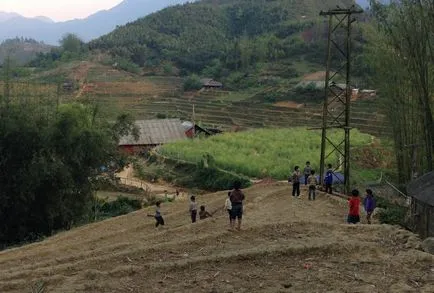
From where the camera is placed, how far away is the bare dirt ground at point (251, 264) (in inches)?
380

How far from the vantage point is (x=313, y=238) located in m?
12.5

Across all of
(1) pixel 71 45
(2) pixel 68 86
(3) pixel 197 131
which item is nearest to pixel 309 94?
(3) pixel 197 131

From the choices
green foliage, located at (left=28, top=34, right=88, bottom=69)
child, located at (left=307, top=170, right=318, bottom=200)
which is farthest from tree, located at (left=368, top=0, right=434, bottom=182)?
green foliage, located at (left=28, top=34, right=88, bottom=69)

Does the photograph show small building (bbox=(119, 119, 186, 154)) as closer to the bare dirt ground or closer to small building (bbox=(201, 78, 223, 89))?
small building (bbox=(201, 78, 223, 89))

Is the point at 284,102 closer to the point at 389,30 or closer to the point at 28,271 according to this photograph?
the point at 389,30

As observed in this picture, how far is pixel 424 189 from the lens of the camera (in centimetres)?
1581

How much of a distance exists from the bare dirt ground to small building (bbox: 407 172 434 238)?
254 cm

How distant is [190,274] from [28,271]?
143 inches

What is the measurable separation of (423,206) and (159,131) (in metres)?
36.7

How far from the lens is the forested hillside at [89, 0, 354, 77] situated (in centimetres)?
9356

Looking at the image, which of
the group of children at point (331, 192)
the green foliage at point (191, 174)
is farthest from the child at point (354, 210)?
the green foliage at point (191, 174)

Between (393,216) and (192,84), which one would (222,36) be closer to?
(192,84)

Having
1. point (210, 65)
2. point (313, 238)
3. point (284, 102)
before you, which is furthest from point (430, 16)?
point (210, 65)

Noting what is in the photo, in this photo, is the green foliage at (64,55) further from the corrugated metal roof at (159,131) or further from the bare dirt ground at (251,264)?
the bare dirt ground at (251,264)
